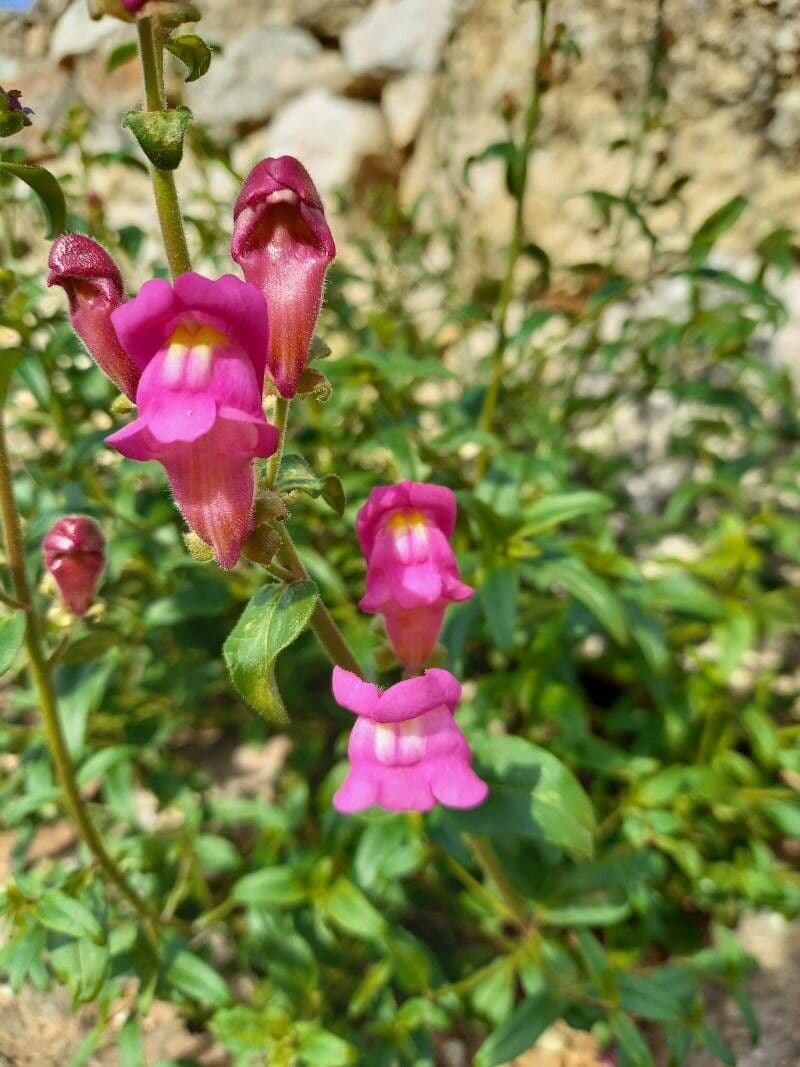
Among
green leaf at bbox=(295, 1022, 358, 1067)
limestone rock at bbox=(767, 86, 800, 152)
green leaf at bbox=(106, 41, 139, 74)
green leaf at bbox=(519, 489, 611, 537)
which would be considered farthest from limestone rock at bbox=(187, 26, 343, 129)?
green leaf at bbox=(295, 1022, 358, 1067)

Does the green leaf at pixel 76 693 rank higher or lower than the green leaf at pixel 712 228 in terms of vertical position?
lower

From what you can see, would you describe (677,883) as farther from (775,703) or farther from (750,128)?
(750,128)

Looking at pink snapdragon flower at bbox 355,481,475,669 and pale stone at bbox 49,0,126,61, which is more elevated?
pale stone at bbox 49,0,126,61

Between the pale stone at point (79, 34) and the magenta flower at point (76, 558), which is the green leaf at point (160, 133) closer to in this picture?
the magenta flower at point (76, 558)

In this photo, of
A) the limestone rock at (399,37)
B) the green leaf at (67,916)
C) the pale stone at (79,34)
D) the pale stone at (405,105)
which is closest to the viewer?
the green leaf at (67,916)

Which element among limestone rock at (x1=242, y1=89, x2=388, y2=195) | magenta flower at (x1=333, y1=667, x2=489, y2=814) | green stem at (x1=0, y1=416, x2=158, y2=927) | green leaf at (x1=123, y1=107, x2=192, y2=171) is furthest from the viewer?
limestone rock at (x1=242, y1=89, x2=388, y2=195)

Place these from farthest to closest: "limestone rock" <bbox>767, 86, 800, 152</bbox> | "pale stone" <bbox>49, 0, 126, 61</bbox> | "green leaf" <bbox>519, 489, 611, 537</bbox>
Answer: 1. "pale stone" <bbox>49, 0, 126, 61</bbox>
2. "limestone rock" <bbox>767, 86, 800, 152</bbox>
3. "green leaf" <bbox>519, 489, 611, 537</bbox>

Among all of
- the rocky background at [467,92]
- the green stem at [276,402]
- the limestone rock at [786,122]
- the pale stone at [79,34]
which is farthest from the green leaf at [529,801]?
the pale stone at [79,34]

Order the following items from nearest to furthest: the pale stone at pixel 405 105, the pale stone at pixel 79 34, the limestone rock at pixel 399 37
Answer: the limestone rock at pixel 399 37 → the pale stone at pixel 405 105 → the pale stone at pixel 79 34

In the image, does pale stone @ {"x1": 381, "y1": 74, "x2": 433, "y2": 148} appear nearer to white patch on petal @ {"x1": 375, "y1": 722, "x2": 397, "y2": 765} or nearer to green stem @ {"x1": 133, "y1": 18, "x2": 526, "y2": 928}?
green stem @ {"x1": 133, "y1": 18, "x2": 526, "y2": 928}
